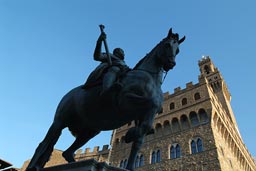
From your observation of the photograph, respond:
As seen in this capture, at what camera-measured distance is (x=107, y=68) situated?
347 centimetres

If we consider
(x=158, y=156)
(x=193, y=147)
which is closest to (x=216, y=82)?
(x=193, y=147)

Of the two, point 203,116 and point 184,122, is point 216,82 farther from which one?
point 184,122

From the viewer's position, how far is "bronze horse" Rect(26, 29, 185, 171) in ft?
9.61

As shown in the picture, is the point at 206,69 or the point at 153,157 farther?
the point at 206,69

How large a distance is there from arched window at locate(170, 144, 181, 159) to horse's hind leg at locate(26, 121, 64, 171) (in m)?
18.5

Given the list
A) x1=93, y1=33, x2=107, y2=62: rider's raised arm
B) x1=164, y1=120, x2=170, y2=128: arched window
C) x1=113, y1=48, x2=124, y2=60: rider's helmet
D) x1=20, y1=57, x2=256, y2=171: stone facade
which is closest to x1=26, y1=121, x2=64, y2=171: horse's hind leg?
x1=93, y1=33, x2=107, y2=62: rider's raised arm

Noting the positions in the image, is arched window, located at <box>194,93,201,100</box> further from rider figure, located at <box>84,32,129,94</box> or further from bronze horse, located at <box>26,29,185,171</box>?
rider figure, located at <box>84,32,129,94</box>

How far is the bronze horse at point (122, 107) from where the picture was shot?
9.61 ft

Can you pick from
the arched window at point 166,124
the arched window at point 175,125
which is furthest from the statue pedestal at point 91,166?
the arched window at point 166,124

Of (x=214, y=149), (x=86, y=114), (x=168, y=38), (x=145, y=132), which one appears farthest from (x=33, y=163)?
(x=214, y=149)

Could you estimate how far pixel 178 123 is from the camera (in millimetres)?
22516

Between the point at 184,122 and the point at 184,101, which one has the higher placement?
the point at 184,101

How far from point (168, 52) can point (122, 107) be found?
41.8 inches

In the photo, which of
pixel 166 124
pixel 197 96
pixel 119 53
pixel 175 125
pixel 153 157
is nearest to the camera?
pixel 119 53
